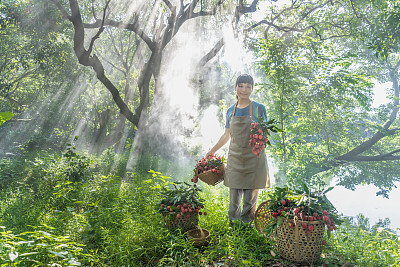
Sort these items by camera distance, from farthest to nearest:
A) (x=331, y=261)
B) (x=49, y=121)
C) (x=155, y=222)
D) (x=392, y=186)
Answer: (x=49, y=121) → (x=392, y=186) → (x=155, y=222) → (x=331, y=261)

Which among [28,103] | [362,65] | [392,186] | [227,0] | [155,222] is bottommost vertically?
[155,222]

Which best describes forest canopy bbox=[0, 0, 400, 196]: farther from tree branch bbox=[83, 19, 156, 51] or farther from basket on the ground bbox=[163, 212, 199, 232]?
basket on the ground bbox=[163, 212, 199, 232]

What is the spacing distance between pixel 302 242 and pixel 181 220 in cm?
110

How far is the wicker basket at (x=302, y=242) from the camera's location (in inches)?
75.5

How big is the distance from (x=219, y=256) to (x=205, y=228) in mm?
561

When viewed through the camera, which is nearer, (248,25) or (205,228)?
(205,228)

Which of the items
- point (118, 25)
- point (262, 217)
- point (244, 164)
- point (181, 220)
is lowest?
point (181, 220)

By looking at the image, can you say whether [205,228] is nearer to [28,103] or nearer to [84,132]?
[28,103]

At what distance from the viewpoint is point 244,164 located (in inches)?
101

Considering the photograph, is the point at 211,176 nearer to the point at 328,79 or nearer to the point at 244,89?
the point at 244,89

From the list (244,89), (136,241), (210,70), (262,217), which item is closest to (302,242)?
(262,217)

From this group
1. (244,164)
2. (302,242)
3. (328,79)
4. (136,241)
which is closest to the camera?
(302,242)

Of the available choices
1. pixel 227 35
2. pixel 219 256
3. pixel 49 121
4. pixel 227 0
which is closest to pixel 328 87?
pixel 227 35

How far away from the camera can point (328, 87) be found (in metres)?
7.68
